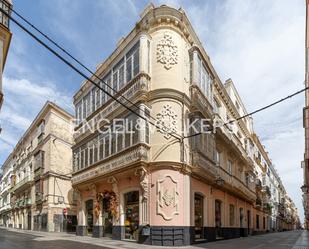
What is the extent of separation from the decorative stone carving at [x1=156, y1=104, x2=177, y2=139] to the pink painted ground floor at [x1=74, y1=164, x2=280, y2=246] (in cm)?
169

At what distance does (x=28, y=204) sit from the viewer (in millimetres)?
38938

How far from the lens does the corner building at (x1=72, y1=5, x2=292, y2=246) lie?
1651 centimetres

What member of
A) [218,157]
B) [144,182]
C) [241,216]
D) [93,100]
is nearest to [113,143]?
[144,182]

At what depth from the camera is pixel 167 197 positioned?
16219mm

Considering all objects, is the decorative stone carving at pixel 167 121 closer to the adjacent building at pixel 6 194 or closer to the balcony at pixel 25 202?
the balcony at pixel 25 202

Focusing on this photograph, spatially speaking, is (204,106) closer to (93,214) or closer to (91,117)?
(91,117)

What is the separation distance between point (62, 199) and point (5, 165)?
3231 centimetres

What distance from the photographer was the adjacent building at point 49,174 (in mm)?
32844

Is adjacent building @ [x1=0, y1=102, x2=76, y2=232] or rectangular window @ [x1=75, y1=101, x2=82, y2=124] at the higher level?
rectangular window @ [x1=75, y1=101, x2=82, y2=124]

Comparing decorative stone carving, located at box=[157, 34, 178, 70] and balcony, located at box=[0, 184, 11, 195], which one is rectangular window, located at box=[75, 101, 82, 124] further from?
balcony, located at box=[0, 184, 11, 195]

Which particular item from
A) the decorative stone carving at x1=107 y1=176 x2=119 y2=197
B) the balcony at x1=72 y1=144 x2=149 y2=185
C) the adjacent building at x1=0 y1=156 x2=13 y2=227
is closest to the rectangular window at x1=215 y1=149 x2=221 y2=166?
the decorative stone carving at x1=107 y1=176 x2=119 y2=197

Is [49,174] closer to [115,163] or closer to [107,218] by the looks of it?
[107,218]

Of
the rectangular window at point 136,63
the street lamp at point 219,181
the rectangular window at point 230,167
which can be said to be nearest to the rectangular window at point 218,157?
the street lamp at point 219,181

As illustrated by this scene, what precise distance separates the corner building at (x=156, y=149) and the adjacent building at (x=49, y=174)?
9.84 meters
